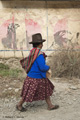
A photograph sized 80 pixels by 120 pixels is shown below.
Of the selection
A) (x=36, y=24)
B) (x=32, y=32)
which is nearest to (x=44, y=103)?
(x=32, y=32)

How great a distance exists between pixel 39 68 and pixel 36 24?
14.8 ft

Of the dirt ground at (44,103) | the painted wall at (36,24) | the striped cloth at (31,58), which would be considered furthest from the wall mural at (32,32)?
the striped cloth at (31,58)

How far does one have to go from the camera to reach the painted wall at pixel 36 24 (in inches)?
275

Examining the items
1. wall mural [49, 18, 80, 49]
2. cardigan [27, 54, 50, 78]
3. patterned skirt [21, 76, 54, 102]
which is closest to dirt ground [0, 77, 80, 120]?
patterned skirt [21, 76, 54, 102]

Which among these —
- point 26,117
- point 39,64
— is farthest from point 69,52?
point 26,117

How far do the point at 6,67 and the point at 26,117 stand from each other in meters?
3.66

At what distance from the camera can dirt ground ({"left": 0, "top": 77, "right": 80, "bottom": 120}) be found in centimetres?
284

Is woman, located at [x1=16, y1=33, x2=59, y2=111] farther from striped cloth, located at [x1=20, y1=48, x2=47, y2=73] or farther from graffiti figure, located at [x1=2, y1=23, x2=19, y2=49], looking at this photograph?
graffiti figure, located at [x1=2, y1=23, x2=19, y2=49]

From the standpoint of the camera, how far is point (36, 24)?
7.08 m

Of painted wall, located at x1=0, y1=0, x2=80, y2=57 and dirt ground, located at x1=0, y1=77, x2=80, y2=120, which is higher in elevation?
painted wall, located at x1=0, y1=0, x2=80, y2=57

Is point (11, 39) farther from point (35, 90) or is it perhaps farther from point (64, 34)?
point (35, 90)

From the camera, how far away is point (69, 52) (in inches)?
199

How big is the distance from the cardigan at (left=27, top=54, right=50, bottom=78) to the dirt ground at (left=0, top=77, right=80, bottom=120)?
698 millimetres

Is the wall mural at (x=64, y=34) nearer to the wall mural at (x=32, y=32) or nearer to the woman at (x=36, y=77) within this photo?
the wall mural at (x=32, y=32)
